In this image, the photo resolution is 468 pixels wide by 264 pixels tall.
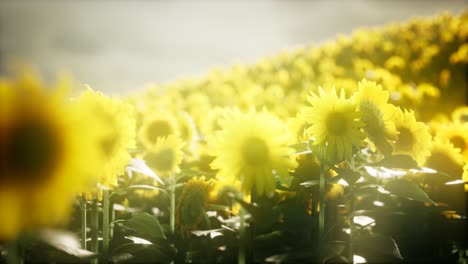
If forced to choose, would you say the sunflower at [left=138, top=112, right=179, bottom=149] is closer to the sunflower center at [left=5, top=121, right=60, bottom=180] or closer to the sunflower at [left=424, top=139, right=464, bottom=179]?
the sunflower at [left=424, top=139, right=464, bottom=179]

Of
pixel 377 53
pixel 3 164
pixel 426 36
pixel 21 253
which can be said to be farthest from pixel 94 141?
pixel 426 36

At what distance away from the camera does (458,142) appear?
2.72 metres

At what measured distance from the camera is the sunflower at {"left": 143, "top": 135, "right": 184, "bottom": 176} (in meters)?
2.22

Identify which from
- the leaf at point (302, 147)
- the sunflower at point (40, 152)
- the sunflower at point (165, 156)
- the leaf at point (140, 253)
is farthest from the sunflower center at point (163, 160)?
the sunflower at point (40, 152)

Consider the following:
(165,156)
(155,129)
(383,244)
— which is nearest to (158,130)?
(155,129)

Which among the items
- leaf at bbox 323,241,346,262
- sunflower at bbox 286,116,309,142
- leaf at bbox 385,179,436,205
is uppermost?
sunflower at bbox 286,116,309,142

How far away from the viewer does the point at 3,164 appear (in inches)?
33.9

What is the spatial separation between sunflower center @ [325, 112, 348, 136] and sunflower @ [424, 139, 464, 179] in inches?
43.2

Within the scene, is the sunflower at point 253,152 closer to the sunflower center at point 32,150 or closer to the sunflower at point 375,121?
the sunflower at point 375,121

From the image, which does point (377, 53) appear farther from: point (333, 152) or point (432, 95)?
point (333, 152)

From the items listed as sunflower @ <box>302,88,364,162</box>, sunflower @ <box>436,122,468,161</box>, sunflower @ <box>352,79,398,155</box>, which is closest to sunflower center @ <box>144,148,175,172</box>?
sunflower @ <box>302,88,364,162</box>

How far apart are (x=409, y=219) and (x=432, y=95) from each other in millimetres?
3627

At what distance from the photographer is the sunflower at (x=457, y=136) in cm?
269

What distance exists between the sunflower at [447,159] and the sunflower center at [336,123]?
110 centimetres
